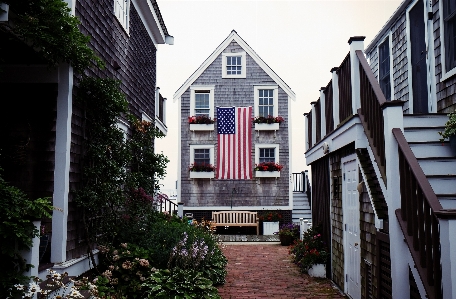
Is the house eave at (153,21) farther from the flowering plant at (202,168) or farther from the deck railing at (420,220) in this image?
the deck railing at (420,220)

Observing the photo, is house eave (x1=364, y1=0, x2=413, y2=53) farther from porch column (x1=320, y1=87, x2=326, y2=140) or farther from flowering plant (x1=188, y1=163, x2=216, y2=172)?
flowering plant (x1=188, y1=163, x2=216, y2=172)

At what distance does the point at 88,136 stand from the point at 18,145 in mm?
1293

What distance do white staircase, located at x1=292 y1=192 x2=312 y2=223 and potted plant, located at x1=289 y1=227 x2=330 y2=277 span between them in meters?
9.67

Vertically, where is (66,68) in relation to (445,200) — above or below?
above

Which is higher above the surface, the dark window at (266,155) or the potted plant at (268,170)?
the dark window at (266,155)

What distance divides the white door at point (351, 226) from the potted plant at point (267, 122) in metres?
12.5

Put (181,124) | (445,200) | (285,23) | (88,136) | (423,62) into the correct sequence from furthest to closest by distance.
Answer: (285,23) < (181,124) < (423,62) < (88,136) < (445,200)

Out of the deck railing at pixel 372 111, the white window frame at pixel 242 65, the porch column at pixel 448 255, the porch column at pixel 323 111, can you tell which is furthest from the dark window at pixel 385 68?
the white window frame at pixel 242 65

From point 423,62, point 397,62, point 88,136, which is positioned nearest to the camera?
point 88,136

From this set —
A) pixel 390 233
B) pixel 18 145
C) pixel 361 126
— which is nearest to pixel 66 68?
pixel 18 145

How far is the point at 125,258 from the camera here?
7547mm

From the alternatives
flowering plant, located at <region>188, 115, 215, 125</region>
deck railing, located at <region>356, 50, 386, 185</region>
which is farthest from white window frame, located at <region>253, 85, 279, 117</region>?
deck railing, located at <region>356, 50, 386, 185</region>

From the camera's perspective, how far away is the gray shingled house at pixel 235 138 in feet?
67.7

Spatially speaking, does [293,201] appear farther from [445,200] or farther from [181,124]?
[445,200]
